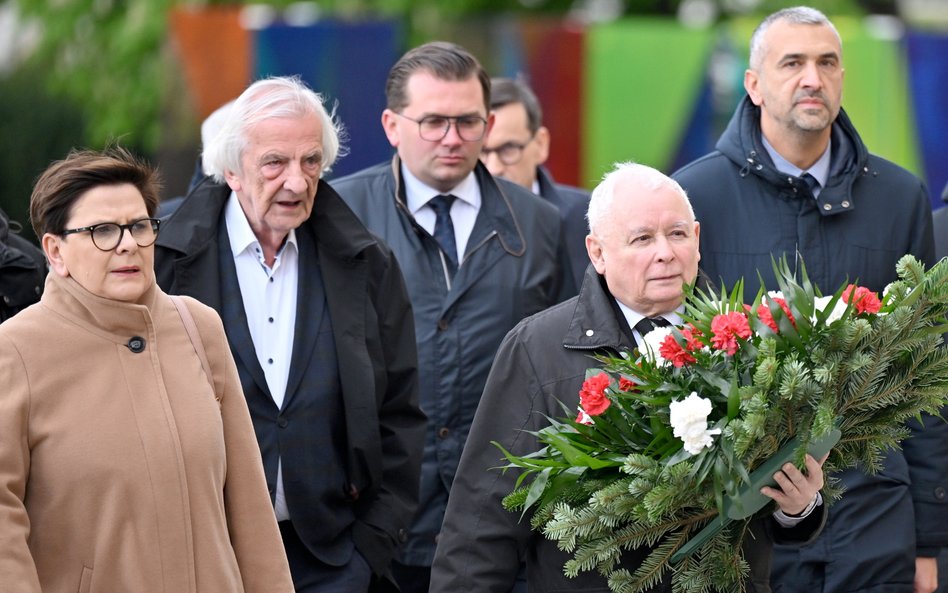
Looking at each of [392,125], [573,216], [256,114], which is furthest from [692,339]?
[573,216]

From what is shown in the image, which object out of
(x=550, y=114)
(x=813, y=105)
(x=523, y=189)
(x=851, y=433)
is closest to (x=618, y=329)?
(x=851, y=433)

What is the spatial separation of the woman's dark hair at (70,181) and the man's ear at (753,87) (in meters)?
2.72

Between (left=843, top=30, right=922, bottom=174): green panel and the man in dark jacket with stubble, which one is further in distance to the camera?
(left=843, top=30, right=922, bottom=174): green panel

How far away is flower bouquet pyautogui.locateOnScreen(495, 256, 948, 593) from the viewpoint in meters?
4.31

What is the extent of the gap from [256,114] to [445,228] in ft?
4.52

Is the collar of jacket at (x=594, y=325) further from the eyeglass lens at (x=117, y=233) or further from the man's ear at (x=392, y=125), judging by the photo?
the man's ear at (x=392, y=125)

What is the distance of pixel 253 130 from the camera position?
5.68 meters

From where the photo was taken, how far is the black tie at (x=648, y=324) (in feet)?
16.2

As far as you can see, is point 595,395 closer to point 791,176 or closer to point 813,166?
point 791,176

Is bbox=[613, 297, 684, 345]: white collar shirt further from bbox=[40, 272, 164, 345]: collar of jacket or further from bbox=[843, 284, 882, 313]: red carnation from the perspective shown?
bbox=[40, 272, 164, 345]: collar of jacket

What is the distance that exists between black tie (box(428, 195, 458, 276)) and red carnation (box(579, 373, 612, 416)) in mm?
2268

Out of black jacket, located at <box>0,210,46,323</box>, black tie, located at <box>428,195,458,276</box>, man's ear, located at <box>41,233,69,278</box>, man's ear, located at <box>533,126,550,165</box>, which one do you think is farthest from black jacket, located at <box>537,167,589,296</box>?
man's ear, located at <box>41,233,69,278</box>

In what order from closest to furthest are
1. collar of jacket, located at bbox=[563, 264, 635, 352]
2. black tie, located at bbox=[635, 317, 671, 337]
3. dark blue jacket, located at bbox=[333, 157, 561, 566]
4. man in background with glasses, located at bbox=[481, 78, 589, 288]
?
collar of jacket, located at bbox=[563, 264, 635, 352] → black tie, located at bbox=[635, 317, 671, 337] → dark blue jacket, located at bbox=[333, 157, 561, 566] → man in background with glasses, located at bbox=[481, 78, 589, 288]

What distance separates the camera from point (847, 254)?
606cm
